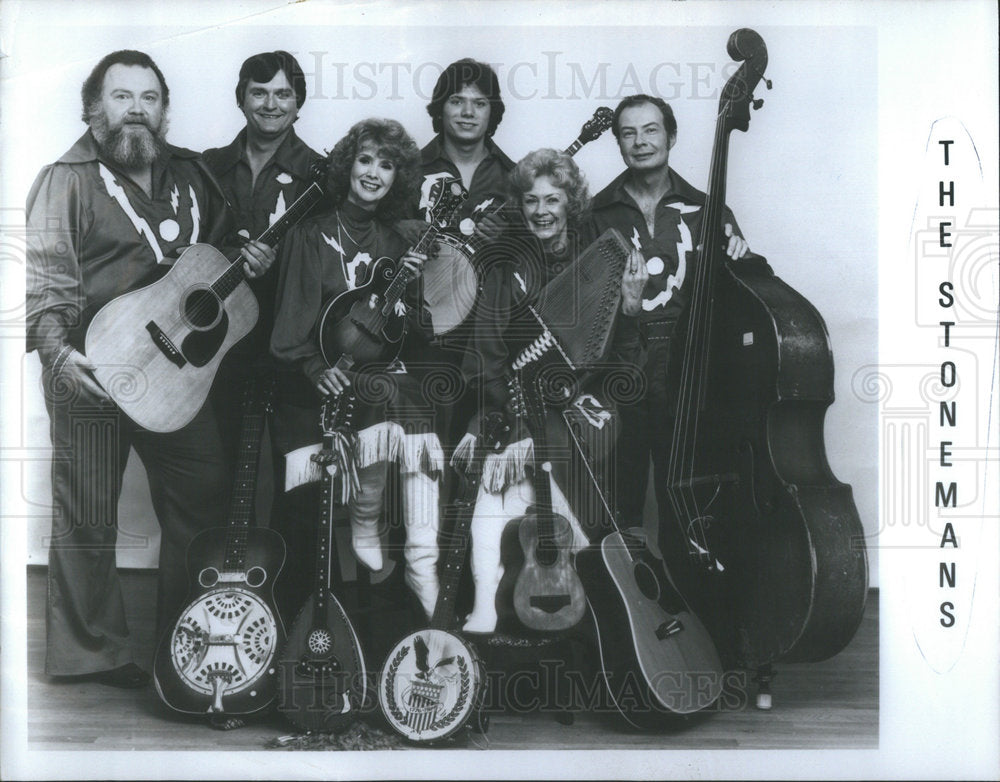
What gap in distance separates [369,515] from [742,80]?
1.97 metres

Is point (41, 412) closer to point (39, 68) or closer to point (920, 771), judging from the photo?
point (39, 68)

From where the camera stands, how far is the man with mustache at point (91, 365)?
3588 mm

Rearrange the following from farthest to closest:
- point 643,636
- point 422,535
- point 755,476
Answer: point 422,535, point 643,636, point 755,476

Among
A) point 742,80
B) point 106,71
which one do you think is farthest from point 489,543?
point 106,71

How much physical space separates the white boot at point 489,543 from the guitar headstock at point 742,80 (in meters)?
1.45

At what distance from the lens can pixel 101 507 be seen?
3615mm

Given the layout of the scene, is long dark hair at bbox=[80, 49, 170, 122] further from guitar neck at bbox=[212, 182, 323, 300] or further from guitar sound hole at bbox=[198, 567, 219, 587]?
guitar sound hole at bbox=[198, 567, 219, 587]

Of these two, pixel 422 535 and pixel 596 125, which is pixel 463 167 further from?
pixel 422 535

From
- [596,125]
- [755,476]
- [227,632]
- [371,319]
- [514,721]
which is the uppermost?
[596,125]

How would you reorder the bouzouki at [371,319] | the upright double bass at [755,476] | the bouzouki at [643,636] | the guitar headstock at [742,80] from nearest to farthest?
the upright double bass at [755,476] → the bouzouki at [643,636] → the bouzouki at [371,319] → the guitar headstock at [742,80]

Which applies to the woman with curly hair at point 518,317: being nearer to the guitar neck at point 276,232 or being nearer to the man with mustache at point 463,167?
the man with mustache at point 463,167

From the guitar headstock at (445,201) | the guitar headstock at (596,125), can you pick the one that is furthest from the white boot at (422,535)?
the guitar headstock at (596,125)

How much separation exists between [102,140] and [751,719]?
2966 mm

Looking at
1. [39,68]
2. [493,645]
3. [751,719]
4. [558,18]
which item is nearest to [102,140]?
[39,68]
